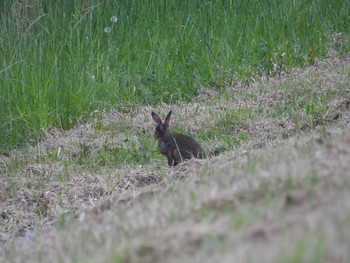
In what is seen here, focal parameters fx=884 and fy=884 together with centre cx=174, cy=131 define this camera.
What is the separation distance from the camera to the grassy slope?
3926 millimetres

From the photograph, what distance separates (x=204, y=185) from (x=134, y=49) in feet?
24.3

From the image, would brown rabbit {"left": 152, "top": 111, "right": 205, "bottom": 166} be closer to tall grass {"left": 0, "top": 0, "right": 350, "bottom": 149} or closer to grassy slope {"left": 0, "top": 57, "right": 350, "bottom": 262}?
grassy slope {"left": 0, "top": 57, "right": 350, "bottom": 262}

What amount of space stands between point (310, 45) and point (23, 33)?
4340 mm

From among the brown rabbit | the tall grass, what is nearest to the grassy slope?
the brown rabbit

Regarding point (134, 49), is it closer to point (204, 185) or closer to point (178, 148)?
point (178, 148)

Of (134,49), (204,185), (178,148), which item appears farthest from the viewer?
(134,49)

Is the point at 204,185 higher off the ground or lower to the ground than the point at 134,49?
higher

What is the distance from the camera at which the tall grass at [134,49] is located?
35.8 ft

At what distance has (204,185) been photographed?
18.1ft

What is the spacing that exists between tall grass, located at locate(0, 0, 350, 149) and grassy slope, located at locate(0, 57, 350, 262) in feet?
1.35

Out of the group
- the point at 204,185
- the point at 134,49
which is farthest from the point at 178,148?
the point at 134,49

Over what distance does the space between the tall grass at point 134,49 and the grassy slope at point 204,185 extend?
0.41 metres

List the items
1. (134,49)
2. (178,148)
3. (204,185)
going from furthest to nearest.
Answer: (134,49) → (178,148) → (204,185)

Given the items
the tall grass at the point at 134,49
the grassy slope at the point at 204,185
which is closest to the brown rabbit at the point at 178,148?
the grassy slope at the point at 204,185
